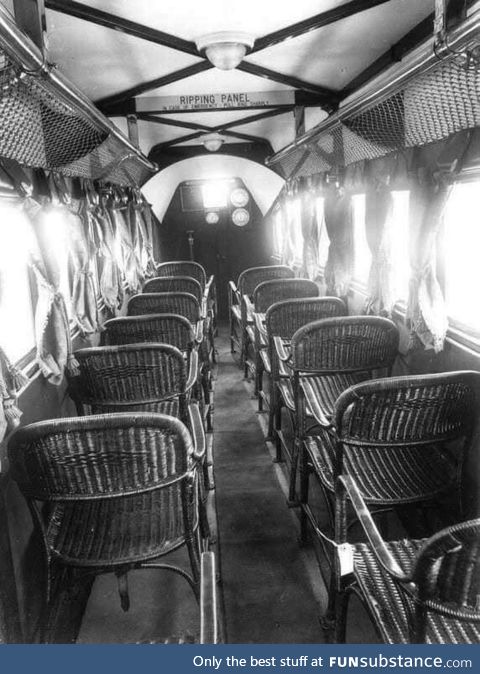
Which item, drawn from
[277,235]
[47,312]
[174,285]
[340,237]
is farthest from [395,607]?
[277,235]

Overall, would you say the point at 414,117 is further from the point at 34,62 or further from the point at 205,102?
the point at 205,102

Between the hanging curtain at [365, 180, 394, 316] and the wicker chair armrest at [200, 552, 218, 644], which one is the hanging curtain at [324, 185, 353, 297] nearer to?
the hanging curtain at [365, 180, 394, 316]

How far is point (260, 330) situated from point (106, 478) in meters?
2.31

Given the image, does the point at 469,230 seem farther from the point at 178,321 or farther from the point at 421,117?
the point at 178,321

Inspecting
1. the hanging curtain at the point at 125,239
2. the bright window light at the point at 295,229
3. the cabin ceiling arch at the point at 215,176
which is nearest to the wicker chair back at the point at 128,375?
the hanging curtain at the point at 125,239

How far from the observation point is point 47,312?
9.16 feet

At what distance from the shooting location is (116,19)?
2971 millimetres

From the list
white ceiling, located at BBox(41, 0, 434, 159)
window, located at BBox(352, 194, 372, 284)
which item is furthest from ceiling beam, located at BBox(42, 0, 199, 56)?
window, located at BBox(352, 194, 372, 284)

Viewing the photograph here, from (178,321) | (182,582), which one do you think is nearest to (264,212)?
(178,321)

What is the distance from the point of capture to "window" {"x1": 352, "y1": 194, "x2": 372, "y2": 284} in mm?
4859

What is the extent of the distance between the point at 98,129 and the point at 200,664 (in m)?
2.76

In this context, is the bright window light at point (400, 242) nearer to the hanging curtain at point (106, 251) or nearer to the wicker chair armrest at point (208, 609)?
the hanging curtain at point (106, 251)

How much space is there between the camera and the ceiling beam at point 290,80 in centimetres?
414

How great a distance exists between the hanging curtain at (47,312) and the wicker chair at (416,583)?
153cm
